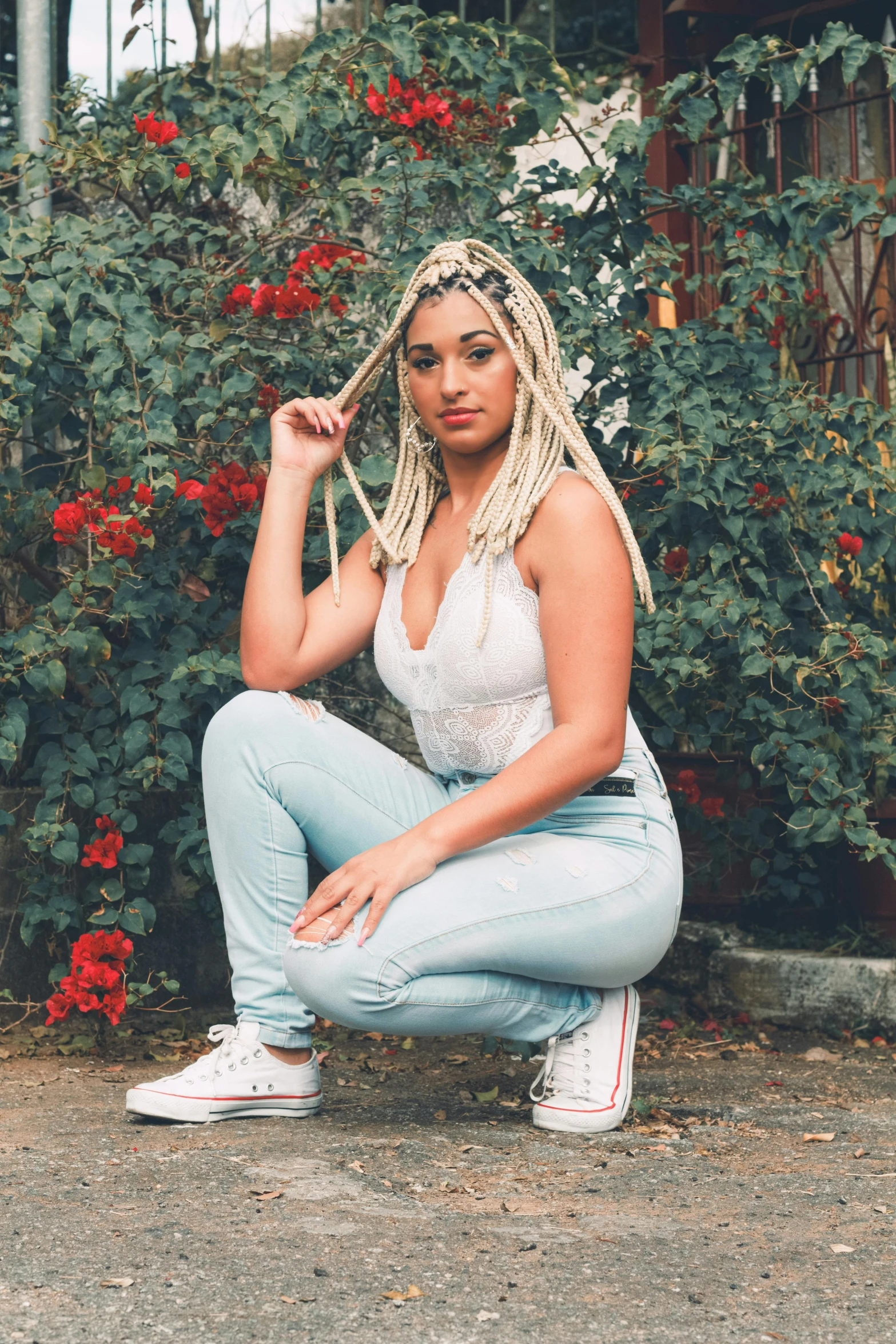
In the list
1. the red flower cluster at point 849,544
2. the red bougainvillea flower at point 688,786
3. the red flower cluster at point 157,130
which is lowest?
the red bougainvillea flower at point 688,786

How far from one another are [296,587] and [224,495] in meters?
0.43

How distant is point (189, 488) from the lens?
297cm

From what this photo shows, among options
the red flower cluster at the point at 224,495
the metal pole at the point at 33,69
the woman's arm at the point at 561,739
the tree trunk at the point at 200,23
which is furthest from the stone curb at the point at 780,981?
the tree trunk at the point at 200,23

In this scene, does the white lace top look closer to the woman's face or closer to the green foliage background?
the woman's face

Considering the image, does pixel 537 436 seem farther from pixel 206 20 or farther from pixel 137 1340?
pixel 206 20

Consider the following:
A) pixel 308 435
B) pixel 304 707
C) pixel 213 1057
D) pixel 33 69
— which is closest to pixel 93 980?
pixel 213 1057

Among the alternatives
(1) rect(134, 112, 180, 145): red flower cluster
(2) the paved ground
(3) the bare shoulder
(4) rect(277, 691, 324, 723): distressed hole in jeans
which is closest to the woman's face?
(3) the bare shoulder

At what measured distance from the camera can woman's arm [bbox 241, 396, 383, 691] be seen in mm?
2613

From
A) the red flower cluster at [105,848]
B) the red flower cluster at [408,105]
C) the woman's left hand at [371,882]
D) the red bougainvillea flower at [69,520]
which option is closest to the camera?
the woman's left hand at [371,882]

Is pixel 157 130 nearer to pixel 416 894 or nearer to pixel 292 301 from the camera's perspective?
pixel 292 301

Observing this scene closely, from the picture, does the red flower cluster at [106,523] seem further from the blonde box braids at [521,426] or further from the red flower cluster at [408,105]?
the red flower cluster at [408,105]

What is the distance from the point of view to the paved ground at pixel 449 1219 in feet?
5.36

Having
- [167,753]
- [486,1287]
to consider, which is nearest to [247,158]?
[167,753]

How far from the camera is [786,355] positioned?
13.3 feet
